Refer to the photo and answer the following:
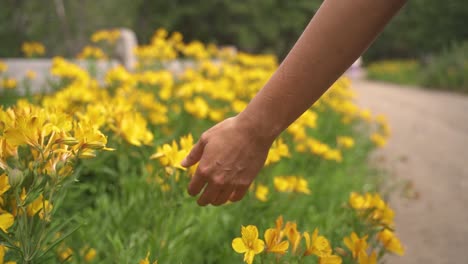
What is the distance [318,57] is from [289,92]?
0.09 metres

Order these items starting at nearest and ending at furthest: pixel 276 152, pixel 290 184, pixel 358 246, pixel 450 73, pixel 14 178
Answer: pixel 14 178 < pixel 358 246 < pixel 276 152 < pixel 290 184 < pixel 450 73

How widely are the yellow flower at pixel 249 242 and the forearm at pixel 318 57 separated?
213mm

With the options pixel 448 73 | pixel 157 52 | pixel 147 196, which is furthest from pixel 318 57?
pixel 448 73

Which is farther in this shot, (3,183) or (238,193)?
(238,193)

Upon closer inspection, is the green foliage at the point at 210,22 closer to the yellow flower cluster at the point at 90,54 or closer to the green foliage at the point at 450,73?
the yellow flower cluster at the point at 90,54

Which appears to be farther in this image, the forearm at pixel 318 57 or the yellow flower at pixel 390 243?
the yellow flower at pixel 390 243

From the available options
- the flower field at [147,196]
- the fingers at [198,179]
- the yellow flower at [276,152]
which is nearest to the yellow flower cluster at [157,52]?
the flower field at [147,196]

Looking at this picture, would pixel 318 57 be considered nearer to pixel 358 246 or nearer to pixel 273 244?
pixel 273 244

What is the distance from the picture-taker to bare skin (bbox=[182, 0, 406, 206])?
0.80 meters

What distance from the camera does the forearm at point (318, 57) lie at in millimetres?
792

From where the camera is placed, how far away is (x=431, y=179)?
12.3ft

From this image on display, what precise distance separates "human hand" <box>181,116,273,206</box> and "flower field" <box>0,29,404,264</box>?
109mm

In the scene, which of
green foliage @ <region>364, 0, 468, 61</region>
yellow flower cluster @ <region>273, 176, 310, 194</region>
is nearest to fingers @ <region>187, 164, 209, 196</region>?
yellow flower cluster @ <region>273, 176, 310, 194</region>

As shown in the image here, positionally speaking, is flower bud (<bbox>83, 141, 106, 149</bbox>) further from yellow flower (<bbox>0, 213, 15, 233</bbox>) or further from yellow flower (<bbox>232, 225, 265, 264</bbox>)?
yellow flower (<bbox>232, 225, 265, 264</bbox>)
